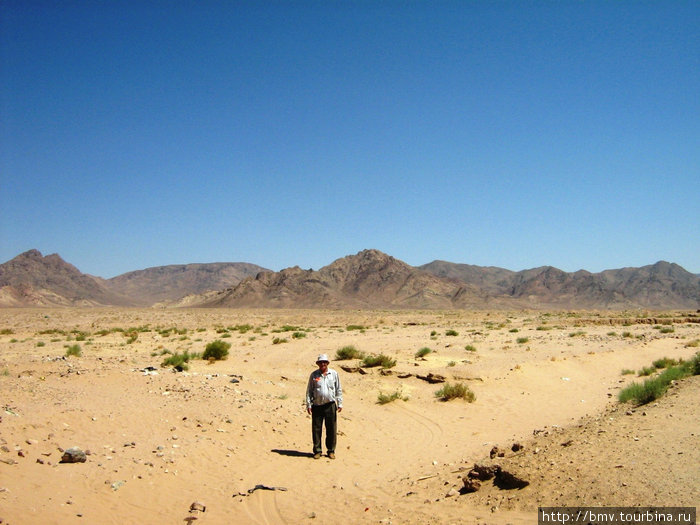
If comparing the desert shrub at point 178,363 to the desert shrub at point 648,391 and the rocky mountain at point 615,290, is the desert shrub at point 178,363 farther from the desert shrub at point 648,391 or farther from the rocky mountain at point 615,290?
the rocky mountain at point 615,290

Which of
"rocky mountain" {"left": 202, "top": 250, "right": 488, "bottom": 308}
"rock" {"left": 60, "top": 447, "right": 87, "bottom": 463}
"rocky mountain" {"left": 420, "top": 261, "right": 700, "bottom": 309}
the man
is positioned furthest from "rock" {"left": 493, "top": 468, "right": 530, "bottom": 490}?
"rocky mountain" {"left": 420, "top": 261, "right": 700, "bottom": 309}

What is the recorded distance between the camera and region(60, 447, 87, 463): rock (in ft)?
28.4

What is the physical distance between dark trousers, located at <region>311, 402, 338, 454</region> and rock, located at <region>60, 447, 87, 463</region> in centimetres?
399

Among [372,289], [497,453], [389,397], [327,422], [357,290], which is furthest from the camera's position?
[357,290]

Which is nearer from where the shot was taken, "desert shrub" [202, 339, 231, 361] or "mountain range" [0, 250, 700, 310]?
"desert shrub" [202, 339, 231, 361]

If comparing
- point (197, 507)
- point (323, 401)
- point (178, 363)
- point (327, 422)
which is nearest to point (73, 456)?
point (197, 507)

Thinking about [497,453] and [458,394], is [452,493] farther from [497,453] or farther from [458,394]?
[458,394]

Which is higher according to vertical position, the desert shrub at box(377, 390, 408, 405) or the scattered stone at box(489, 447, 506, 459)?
the scattered stone at box(489, 447, 506, 459)

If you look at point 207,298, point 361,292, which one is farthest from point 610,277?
point 207,298

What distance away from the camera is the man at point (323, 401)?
1011 centimetres

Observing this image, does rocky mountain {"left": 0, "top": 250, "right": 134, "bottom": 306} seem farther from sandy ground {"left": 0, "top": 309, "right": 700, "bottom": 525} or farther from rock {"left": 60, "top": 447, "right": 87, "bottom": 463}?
rock {"left": 60, "top": 447, "right": 87, "bottom": 463}

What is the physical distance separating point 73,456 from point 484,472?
653cm

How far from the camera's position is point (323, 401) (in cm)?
1010

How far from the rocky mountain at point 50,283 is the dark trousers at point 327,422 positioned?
13342cm
